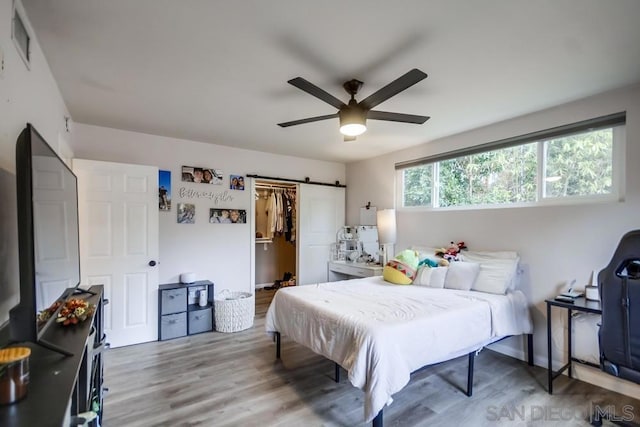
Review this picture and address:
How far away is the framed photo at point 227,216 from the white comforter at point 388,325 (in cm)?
182

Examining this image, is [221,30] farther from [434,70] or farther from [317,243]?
[317,243]

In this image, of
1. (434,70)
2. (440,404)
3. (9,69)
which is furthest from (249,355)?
(434,70)

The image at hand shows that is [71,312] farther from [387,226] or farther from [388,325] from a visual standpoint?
[387,226]

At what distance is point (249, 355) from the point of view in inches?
125

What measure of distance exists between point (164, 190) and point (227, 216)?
87cm

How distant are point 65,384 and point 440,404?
7.85ft

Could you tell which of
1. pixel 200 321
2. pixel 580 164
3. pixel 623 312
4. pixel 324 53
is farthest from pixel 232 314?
pixel 580 164

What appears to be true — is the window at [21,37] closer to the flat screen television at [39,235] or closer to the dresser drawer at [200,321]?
the flat screen television at [39,235]

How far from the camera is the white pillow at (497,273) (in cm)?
292

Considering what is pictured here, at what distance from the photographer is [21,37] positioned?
5.34 feet

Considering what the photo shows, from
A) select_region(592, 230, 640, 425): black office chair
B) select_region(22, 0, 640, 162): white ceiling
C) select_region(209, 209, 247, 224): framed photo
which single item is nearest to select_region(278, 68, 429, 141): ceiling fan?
select_region(22, 0, 640, 162): white ceiling

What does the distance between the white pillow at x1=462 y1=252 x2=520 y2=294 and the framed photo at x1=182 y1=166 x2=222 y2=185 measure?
3421mm

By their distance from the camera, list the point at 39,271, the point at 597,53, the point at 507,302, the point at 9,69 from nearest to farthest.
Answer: the point at 39,271 → the point at 9,69 → the point at 597,53 → the point at 507,302

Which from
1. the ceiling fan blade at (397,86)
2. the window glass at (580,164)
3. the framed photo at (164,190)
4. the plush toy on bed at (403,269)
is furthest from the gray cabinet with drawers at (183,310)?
the window glass at (580,164)
